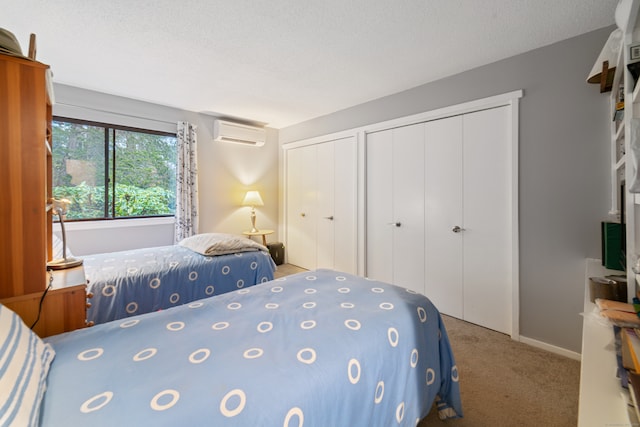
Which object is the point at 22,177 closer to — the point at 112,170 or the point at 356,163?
the point at 112,170

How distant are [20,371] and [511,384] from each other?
2.50 m

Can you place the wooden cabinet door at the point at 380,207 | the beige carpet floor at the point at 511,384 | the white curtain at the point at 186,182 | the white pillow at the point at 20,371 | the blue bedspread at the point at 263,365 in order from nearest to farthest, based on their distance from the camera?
the white pillow at the point at 20,371 < the blue bedspread at the point at 263,365 < the beige carpet floor at the point at 511,384 < the wooden cabinet door at the point at 380,207 < the white curtain at the point at 186,182

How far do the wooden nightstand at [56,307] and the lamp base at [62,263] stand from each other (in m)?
0.24

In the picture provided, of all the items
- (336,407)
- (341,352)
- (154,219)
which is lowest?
(336,407)

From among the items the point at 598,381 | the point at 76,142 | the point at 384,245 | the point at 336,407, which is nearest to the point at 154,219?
the point at 76,142

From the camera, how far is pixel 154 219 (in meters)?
3.85

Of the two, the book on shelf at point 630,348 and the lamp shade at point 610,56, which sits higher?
the lamp shade at point 610,56

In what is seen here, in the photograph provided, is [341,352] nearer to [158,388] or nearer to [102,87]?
[158,388]

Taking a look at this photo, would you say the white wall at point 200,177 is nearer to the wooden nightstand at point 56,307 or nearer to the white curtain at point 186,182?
the white curtain at point 186,182

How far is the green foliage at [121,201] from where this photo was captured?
10.9 feet

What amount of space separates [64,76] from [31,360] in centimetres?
333

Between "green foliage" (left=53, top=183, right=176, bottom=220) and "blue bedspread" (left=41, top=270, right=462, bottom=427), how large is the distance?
284 cm

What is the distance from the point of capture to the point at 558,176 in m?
2.24

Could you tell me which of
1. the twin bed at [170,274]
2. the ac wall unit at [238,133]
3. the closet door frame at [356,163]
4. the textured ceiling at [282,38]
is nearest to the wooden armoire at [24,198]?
the twin bed at [170,274]
